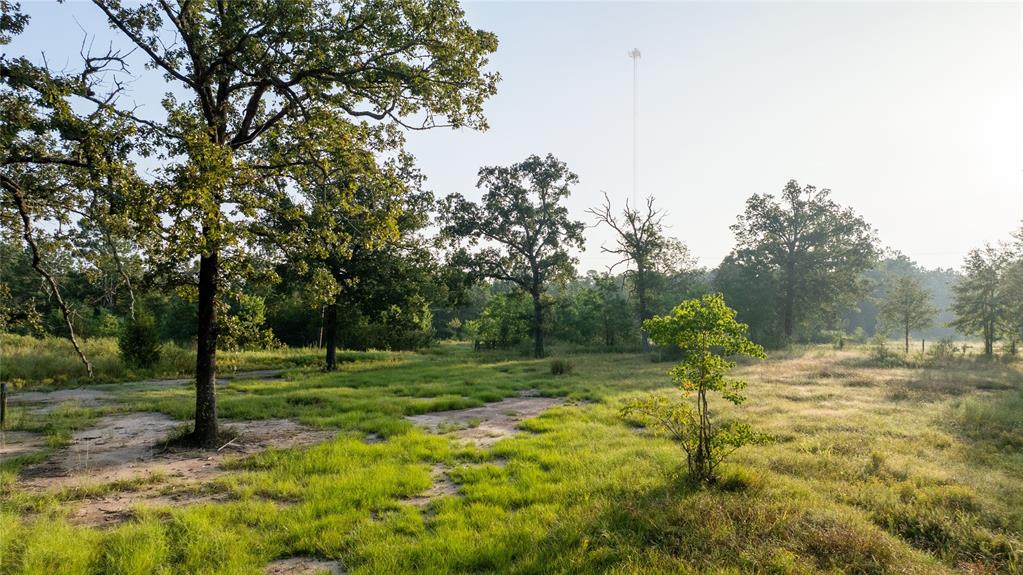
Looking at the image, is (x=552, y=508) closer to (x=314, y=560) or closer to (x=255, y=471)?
(x=314, y=560)

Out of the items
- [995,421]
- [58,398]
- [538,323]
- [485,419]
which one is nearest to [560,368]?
[485,419]

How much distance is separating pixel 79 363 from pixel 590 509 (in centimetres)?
2689

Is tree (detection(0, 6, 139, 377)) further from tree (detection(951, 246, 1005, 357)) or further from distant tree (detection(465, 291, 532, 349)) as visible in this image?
tree (detection(951, 246, 1005, 357))

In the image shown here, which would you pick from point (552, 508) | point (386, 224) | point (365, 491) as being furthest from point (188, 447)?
point (552, 508)

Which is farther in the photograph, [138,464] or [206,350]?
[206,350]

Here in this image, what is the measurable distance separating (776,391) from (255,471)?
16.4 metres

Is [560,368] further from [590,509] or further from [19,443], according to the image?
[19,443]

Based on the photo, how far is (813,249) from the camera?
148 feet

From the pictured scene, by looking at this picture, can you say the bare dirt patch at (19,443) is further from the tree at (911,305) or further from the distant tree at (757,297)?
the tree at (911,305)

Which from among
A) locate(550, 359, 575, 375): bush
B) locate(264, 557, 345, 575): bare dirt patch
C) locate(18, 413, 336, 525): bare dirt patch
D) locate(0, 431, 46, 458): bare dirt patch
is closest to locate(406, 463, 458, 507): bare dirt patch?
locate(264, 557, 345, 575): bare dirt patch

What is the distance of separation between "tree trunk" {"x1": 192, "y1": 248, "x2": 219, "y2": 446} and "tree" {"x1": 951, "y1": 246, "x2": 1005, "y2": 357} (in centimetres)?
4627

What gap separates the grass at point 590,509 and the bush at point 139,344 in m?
16.9

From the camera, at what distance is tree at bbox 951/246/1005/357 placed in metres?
34.7

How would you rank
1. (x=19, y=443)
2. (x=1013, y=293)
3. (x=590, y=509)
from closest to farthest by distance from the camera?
(x=590, y=509) < (x=19, y=443) < (x=1013, y=293)
